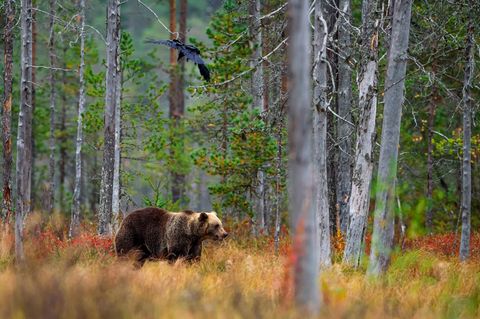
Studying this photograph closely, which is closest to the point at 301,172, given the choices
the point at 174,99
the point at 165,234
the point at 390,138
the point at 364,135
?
the point at 390,138

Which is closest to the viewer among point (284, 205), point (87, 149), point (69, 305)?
point (69, 305)

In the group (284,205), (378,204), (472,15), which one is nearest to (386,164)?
(378,204)

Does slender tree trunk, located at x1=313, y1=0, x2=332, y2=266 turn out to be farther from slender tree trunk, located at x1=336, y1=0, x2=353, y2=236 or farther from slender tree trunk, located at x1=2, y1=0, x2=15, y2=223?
slender tree trunk, located at x1=2, y1=0, x2=15, y2=223

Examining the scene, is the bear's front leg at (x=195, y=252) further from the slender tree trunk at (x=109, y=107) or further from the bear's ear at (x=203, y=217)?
the slender tree trunk at (x=109, y=107)

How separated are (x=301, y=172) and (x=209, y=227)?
22.4 ft

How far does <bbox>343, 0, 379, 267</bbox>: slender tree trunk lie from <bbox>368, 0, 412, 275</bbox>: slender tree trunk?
61.8 inches

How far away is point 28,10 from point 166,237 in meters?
4.41

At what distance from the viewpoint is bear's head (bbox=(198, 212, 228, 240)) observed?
12.1m

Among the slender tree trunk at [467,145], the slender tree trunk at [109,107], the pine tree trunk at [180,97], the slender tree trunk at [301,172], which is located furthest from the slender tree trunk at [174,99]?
the slender tree trunk at [301,172]

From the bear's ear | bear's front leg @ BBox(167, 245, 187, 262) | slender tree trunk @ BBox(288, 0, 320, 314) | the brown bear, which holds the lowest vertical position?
bear's front leg @ BBox(167, 245, 187, 262)

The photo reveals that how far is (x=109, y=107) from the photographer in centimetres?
1539

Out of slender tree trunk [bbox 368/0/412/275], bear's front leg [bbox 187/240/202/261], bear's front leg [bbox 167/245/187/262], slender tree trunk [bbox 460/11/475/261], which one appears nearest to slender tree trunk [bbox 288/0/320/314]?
slender tree trunk [bbox 368/0/412/275]

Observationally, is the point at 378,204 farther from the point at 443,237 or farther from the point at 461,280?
→ the point at 443,237

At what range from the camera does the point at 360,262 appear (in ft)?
39.9
